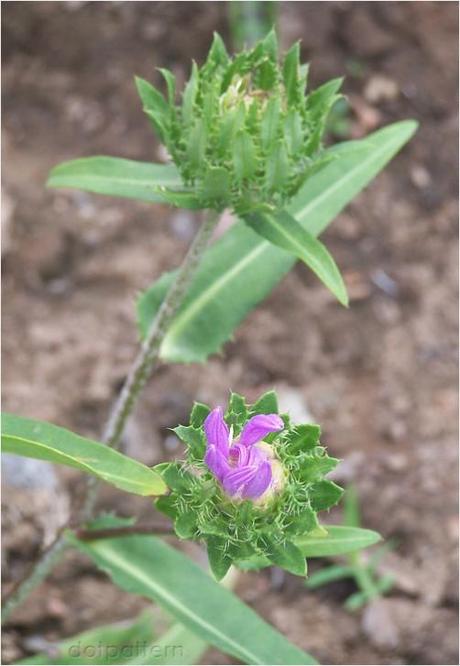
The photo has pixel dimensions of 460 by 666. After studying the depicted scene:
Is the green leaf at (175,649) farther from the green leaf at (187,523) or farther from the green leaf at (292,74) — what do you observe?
the green leaf at (292,74)

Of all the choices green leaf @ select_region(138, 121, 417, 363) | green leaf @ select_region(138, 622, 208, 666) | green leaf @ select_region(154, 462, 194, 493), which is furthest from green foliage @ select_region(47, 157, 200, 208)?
green leaf @ select_region(138, 622, 208, 666)

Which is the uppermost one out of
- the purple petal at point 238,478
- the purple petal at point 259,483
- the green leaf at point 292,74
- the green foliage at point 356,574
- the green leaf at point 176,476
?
the green leaf at point 292,74

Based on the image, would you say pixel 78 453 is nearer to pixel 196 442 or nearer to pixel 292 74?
pixel 196 442

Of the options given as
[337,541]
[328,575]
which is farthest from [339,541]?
[328,575]

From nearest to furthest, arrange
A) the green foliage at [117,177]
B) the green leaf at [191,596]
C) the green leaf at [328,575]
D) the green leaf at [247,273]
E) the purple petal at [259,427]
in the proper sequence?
1. the purple petal at [259,427]
2. the green leaf at [191,596]
3. the green foliage at [117,177]
4. the green leaf at [247,273]
5. the green leaf at [328,575]

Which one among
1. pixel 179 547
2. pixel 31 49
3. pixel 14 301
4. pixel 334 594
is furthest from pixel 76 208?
pixel 334 594

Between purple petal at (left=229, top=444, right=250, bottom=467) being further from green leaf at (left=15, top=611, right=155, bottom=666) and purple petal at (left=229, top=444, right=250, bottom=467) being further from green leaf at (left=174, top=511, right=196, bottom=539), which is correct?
green leaf at (left=15, top=611, right=155, bottom=666)

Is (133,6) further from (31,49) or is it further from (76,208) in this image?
(76,208)

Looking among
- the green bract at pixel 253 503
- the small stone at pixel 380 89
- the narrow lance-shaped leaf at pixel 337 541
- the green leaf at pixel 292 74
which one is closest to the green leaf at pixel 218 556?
the green bract at pixel 253 503
